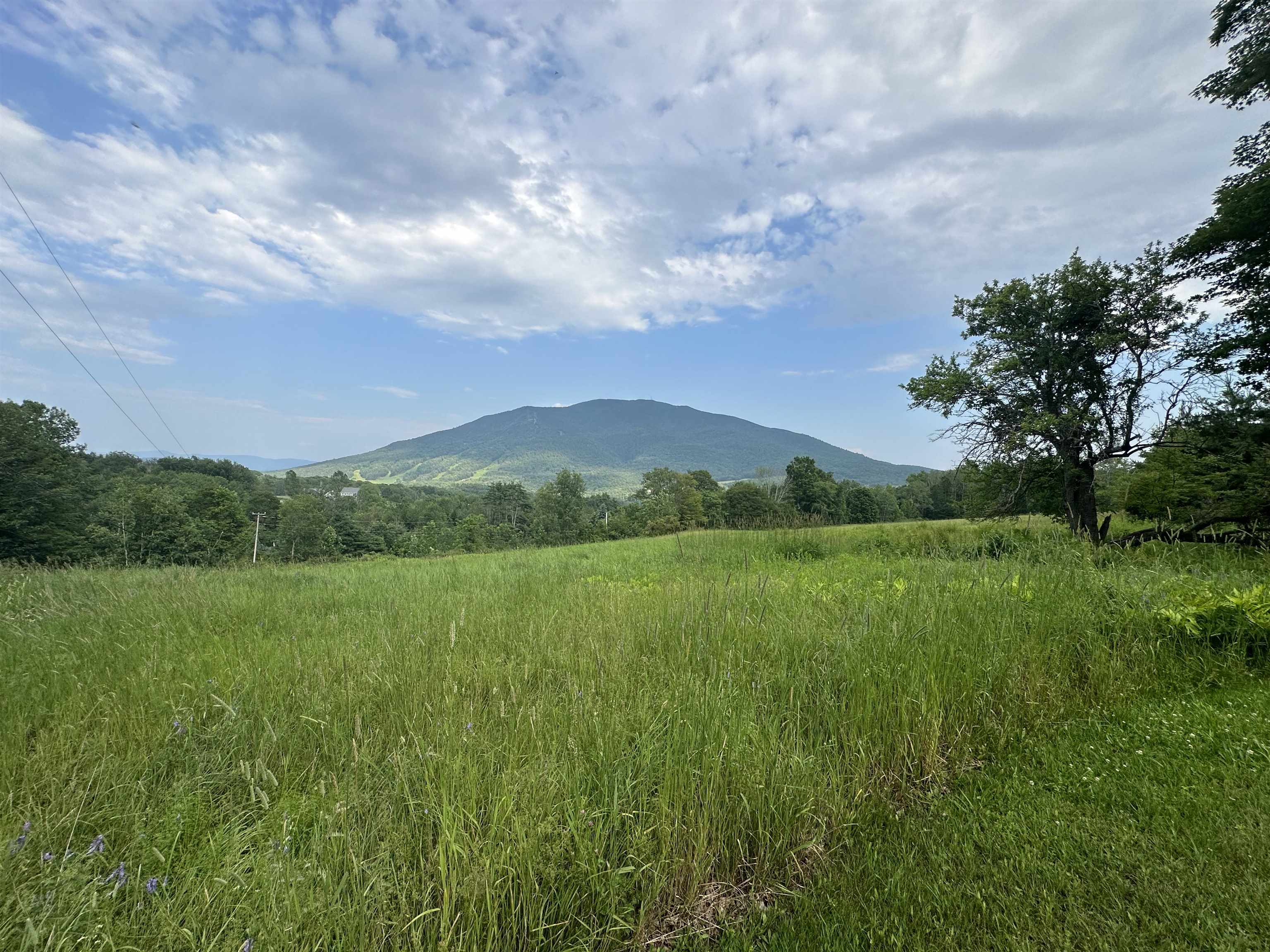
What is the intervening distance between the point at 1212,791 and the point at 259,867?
3.90 m

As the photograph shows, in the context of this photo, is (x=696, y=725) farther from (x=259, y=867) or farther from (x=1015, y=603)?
(x=1015, y=603)

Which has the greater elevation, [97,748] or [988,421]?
[988,421]

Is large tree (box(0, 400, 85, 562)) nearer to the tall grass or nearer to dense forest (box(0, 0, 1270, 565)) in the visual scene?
dense forest (box(0, 0, 1270, 565))

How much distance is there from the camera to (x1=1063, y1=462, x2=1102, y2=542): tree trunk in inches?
541

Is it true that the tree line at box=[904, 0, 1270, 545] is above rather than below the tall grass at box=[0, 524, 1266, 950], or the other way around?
above

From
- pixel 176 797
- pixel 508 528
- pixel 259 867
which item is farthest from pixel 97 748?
pixel 508 528

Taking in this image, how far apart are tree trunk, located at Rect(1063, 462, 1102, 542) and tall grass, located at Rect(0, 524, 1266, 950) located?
450 inches

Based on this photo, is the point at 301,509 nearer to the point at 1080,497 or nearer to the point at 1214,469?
the point at 1080,497

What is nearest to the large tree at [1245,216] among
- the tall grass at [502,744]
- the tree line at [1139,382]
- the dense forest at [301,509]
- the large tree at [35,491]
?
the tree line at [1139,382]

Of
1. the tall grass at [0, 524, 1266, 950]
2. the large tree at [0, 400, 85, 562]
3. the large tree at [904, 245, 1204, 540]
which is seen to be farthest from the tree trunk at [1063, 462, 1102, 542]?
the large tree at [0, 400, 85, 562]

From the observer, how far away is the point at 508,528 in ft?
220

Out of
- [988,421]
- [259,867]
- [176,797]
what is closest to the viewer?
[259,867]

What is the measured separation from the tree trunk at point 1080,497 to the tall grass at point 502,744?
1142cm

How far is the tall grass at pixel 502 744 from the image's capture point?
4.94 ft
